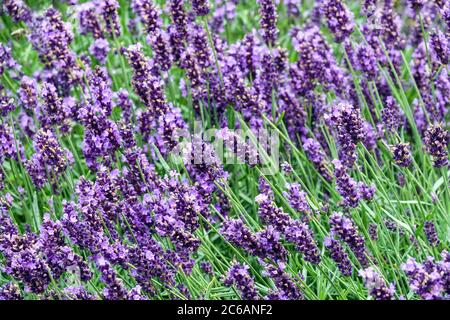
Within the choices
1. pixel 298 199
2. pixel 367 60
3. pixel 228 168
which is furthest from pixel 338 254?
pixel 228 168

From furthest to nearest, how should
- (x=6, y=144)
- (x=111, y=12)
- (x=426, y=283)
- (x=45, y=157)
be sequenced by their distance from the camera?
(x=111, y=12), (x=6, y=144), (x=45, y=157), (x=426, y=283)

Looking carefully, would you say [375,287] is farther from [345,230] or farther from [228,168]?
[228,168]

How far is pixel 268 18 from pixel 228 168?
34.6 inches

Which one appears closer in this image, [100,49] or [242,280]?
[242,280]

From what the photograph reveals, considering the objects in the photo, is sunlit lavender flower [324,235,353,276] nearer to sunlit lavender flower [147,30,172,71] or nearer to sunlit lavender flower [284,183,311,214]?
sunlit lavender flower [284,183,311,214]

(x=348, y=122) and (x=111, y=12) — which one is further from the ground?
(x=111, y=12)

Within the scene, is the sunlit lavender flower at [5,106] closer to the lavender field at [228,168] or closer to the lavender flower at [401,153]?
the lavender field at [228,168]

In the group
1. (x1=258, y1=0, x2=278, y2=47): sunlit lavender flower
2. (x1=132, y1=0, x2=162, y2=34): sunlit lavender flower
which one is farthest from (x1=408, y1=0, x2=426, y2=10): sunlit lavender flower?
(x1=132, y1=0, x2=162, y2=34): sunlit lavender flower

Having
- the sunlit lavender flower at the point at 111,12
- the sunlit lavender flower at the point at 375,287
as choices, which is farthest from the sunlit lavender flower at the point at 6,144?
the sunlit lavender flower at the point at 375,287

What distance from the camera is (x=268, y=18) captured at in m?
4.04

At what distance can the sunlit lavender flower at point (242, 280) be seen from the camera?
2.83 metres

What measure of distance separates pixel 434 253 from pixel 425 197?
1.83 feet

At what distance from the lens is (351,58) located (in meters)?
4.36
